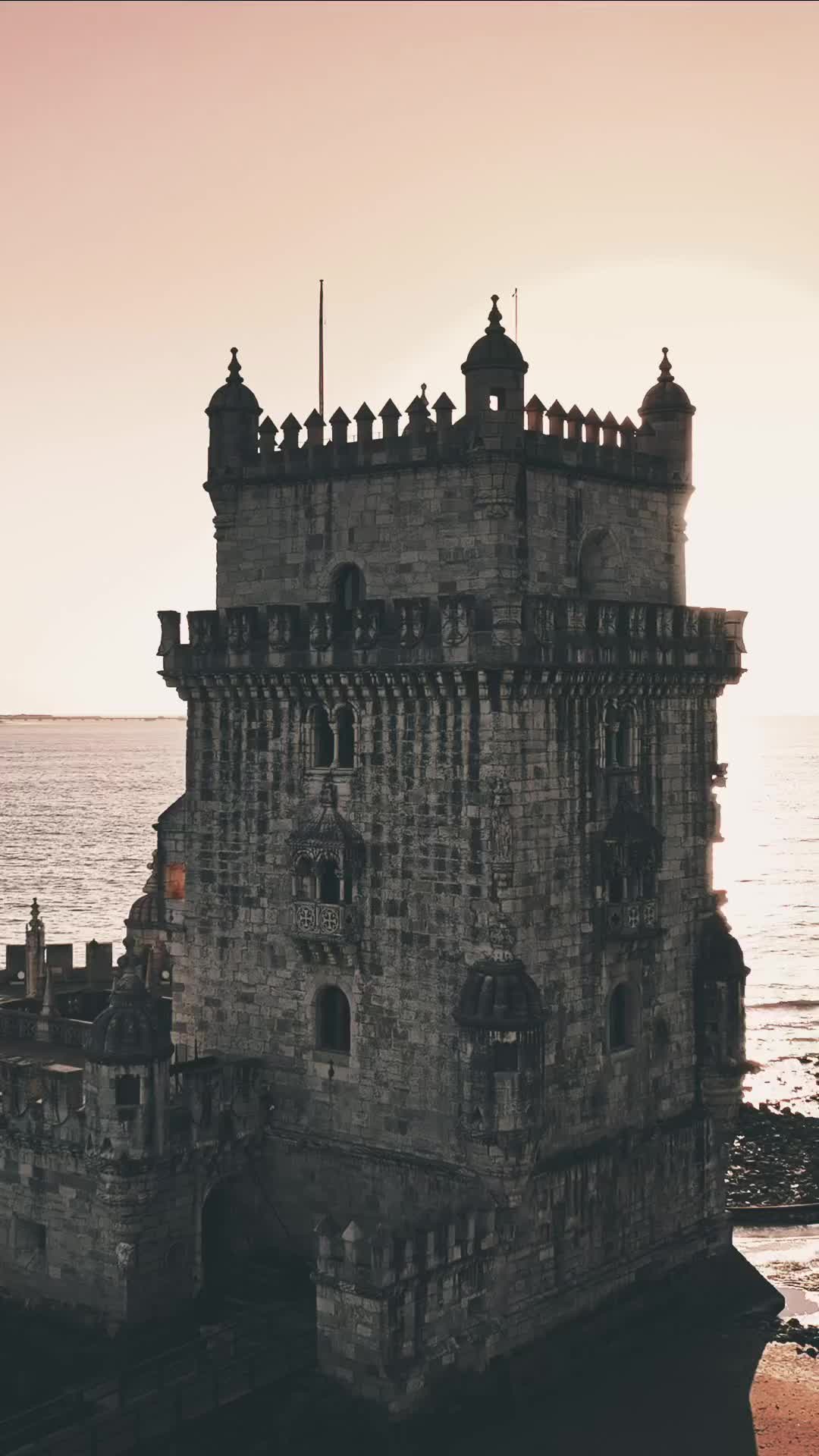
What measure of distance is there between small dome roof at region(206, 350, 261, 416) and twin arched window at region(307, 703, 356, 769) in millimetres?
8565

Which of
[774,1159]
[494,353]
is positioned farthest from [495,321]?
[774,1159]

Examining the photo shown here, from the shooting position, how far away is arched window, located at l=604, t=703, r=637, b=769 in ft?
139

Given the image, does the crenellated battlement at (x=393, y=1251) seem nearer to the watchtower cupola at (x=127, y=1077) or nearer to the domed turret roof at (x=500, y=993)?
the domed turret roof at (x=500, y=993)

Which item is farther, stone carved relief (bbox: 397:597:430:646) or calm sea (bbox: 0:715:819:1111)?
calm sea (bbox: 0:715:819:1111)

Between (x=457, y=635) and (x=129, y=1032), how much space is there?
11549 millimetres

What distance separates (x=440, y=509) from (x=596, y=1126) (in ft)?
49.5

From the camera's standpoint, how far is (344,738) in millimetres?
42031

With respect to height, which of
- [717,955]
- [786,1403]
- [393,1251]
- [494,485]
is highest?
[494,485]

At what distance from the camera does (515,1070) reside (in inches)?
1505

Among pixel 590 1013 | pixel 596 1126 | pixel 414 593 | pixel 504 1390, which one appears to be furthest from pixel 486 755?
pixel 504 1390

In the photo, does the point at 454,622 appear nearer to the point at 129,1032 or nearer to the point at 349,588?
the point at 349,588

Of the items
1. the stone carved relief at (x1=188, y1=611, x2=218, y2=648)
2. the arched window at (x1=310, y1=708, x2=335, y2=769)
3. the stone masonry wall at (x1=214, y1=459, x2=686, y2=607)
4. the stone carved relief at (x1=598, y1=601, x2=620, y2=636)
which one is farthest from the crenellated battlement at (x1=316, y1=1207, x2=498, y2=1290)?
the stone carved relief at (x1=188, y1=611, x2=218, y2=648)

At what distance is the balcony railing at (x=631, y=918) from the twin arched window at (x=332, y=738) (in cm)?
712

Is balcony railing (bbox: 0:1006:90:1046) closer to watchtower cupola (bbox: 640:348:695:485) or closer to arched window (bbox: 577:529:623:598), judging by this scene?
arched window (bbox: 577:529:623:598)
